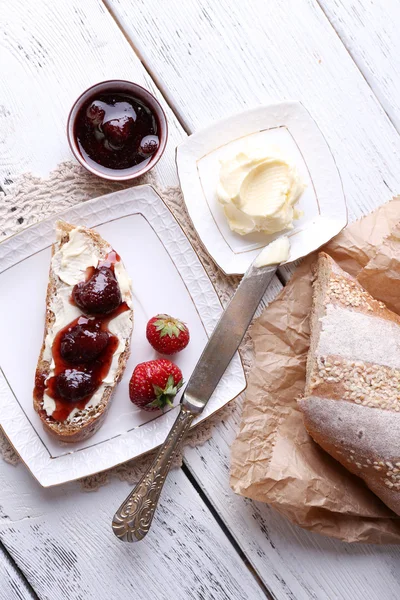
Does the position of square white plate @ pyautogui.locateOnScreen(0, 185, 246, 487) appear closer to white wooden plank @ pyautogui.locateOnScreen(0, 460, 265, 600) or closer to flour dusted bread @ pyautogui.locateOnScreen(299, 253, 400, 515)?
white wooden plank @ pyautogui.locateOnScreen(0, 460, 265, 600)

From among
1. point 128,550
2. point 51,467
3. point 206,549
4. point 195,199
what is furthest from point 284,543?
point 195,199

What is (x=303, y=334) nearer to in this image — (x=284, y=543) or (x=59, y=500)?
(x=284, y=543)

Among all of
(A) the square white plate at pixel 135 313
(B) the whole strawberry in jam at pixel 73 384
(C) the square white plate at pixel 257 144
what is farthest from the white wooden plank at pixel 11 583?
(C) the square white plate at pixel 257 144

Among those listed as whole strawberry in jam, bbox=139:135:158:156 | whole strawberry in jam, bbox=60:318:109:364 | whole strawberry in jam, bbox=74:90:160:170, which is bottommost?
whole strawberry in jam, bbox=60:318:109:364

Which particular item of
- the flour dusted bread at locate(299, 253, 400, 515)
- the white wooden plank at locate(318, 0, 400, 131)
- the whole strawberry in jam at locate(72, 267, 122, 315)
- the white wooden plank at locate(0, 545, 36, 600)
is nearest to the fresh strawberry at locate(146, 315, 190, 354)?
the whole strawberry in jam at locate(72, 267, 122, 315)

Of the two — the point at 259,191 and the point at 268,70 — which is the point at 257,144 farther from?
the point at 268,70

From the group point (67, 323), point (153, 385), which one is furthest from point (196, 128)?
point (153, 385)

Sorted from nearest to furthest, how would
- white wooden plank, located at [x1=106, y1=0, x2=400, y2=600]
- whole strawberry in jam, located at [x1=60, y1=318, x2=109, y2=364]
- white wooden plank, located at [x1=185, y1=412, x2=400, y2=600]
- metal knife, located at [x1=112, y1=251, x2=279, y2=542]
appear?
whole strawberry in jam, located at [x1=60, y1=318, x2=109, y2=364]
metal knife, located at [x1=112, y1=251, x2=279, y2=542]
white wooden plank, located at [x1=185, y1=412, x2=400, y2=600]
white wooden plank, located at [x1=106, y1=0, x2=400, y2=600]
